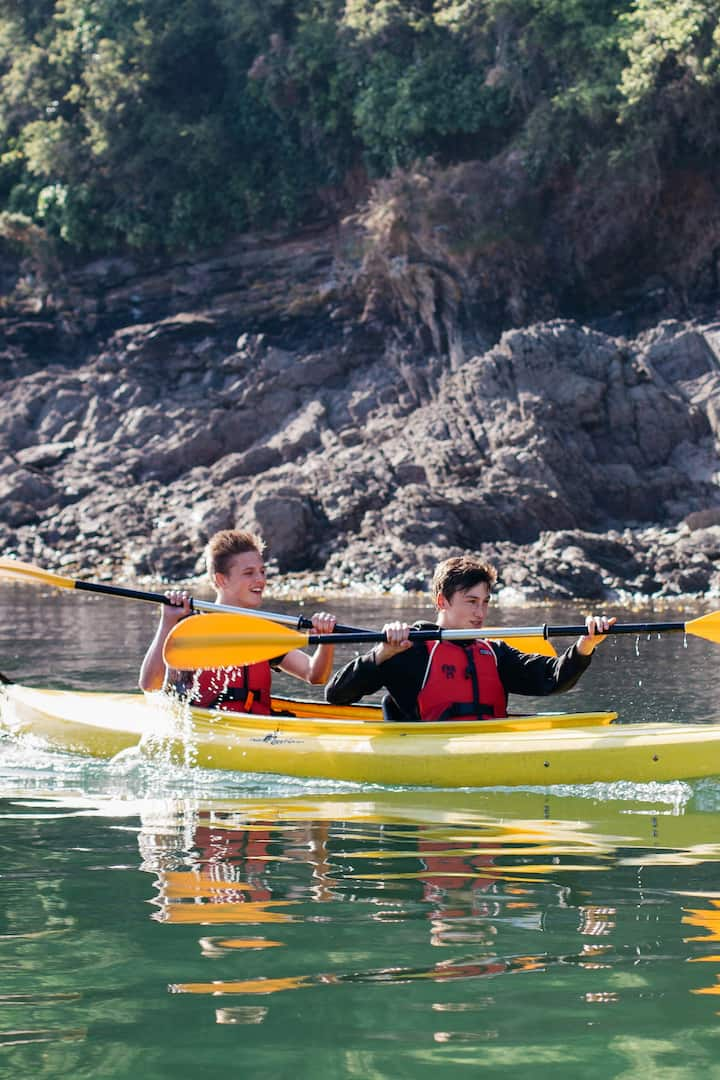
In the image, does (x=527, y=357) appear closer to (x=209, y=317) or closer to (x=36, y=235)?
(x=209, y=317)

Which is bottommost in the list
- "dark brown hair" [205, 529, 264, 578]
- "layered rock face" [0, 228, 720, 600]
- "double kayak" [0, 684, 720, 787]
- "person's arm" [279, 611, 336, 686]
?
"double kayak" [0, 684, 720, 787]

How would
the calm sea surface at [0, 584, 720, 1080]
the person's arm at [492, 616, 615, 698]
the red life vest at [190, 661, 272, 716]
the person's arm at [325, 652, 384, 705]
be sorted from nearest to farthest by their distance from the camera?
the calm sea surface at [0, 584, 720, 1080] → the person's arm at [492, 616, 615, 698] → the person's arm at [325, 652, 384, 705] → the red life vest at [190, 661, 272, 716]

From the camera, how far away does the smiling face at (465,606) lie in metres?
5.64

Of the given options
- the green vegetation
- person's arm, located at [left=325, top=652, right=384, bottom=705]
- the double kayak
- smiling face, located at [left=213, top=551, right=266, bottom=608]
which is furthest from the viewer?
the green vegetation

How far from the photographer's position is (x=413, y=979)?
307 centimetres

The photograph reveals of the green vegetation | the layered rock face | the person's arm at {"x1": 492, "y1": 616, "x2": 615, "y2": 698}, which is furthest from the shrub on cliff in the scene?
the person's arm at {"x1": 492, "y1": 616, "x2": 615, "y2": 698}

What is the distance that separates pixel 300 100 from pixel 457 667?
24.7 m

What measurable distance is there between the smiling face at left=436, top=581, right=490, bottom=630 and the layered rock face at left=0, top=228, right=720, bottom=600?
10.8 m

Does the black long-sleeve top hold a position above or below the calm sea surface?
above

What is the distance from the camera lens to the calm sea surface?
2676 mm

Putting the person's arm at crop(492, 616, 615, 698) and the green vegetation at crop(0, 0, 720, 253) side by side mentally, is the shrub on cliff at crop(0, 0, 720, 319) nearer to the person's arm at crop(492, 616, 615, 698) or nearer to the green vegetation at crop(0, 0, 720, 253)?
the green vegetation at crop(0, 0, 720, 253)

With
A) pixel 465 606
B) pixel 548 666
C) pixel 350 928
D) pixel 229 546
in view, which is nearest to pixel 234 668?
pixel 229 546

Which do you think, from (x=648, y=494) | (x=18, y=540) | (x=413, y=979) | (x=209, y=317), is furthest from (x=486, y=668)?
(x=209, y=317)

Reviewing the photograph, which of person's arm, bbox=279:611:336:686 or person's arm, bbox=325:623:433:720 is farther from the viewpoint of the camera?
person's arm, bbox=279:611:336:686
